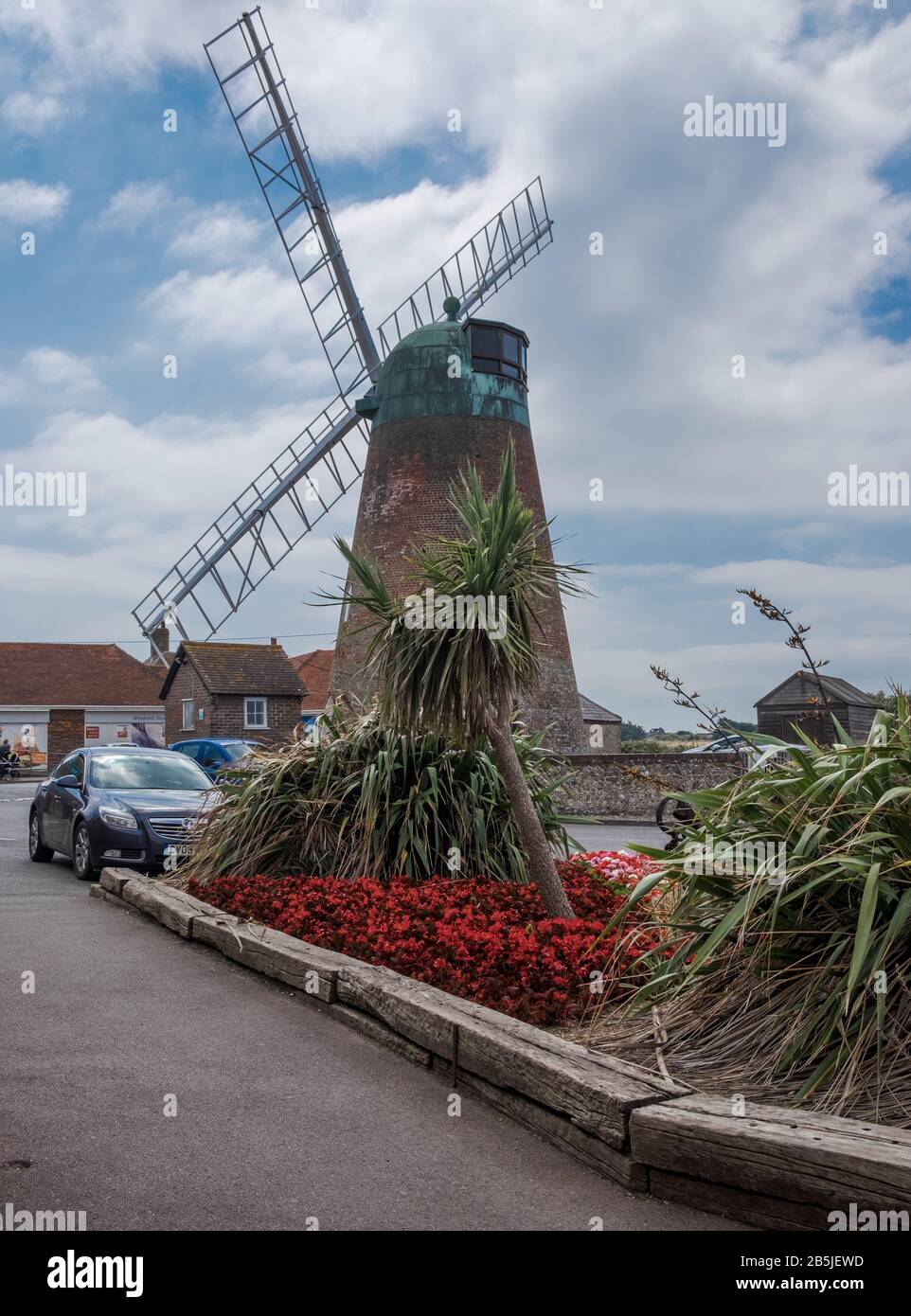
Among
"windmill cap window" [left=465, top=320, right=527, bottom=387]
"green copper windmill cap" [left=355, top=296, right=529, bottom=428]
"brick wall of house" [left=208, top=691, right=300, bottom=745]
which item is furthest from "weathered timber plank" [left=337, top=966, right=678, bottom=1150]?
"brick wall of house" [left=208, top=691, right=300, bottom=745]

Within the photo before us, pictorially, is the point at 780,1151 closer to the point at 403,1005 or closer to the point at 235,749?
the point at 403,1005

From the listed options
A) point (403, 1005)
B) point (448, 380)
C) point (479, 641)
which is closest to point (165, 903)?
point (479, 641)

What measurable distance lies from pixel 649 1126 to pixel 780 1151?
51 centimetres

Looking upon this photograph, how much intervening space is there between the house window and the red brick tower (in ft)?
41.8

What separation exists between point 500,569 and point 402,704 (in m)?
1.13

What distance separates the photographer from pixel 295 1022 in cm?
651

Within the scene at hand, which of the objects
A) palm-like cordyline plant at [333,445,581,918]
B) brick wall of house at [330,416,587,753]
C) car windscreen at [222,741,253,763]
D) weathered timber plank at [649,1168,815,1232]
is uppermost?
brick wall of house at [330,416,587,753]

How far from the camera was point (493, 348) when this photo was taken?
3195 centimetres

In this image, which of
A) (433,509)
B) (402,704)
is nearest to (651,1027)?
(402,704)

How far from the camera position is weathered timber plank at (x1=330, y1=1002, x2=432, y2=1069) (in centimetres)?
568

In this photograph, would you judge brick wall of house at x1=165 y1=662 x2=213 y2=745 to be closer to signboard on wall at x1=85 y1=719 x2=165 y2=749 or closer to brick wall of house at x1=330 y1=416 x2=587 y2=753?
signboard on wall at x1=85 y1=719 x2=165 y2=749

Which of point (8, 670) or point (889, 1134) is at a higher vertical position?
point (8, 670)
